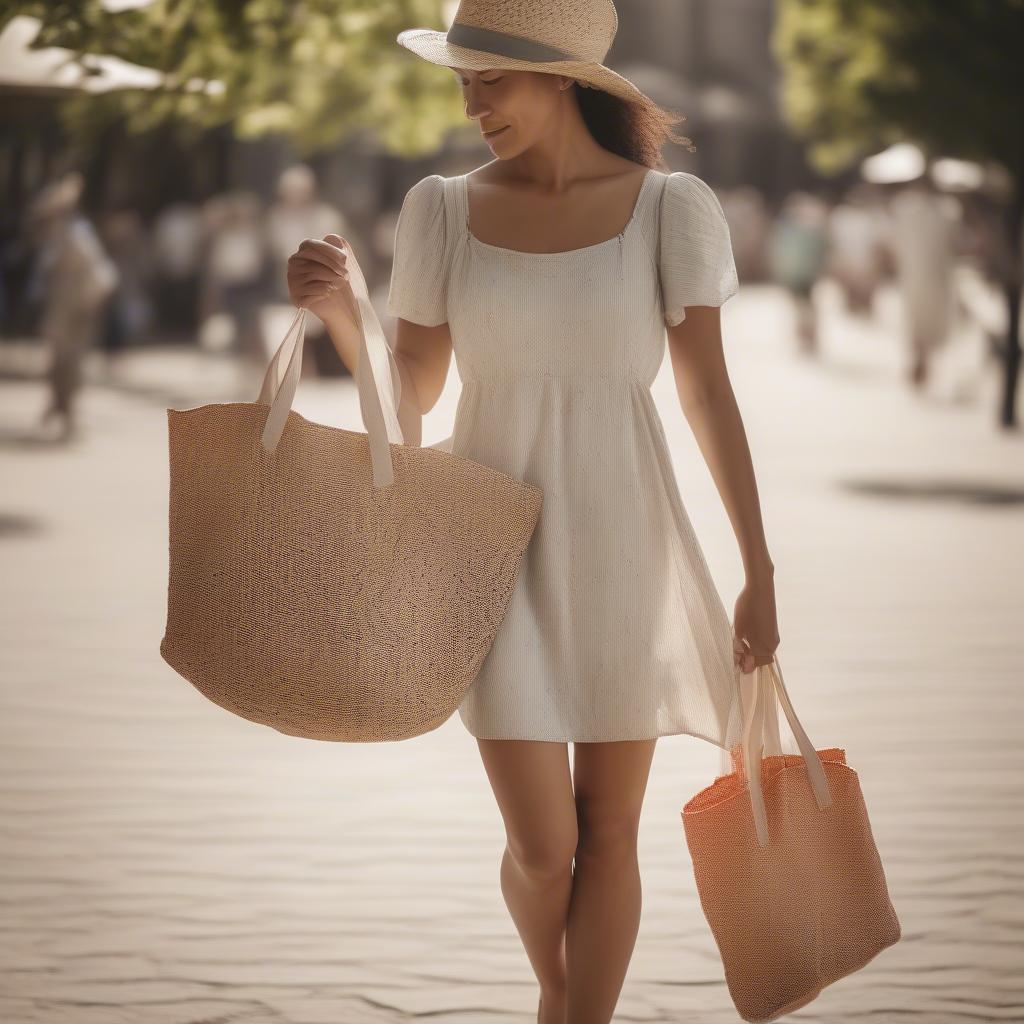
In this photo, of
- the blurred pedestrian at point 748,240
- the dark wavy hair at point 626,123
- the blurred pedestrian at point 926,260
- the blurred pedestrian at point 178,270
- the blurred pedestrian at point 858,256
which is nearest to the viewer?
the dark wavy hair at point 626,123

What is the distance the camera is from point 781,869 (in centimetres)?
359

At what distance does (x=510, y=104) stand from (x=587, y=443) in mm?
582

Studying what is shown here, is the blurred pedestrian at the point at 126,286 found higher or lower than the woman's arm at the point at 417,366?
lower

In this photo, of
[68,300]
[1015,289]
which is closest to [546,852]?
[68,300]

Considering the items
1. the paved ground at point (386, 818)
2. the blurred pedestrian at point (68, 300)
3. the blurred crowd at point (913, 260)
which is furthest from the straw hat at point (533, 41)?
the blurred crowd at point (913, 260)

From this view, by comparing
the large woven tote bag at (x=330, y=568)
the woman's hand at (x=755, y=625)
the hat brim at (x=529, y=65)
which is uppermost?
the hat brim at (x=529, y=65)

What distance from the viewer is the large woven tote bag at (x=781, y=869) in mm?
3580

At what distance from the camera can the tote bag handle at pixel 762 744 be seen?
3.56 metres

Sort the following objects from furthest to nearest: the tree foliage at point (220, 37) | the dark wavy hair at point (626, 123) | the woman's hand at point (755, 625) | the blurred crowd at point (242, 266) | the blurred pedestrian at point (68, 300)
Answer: the blurred crowd at point (242, 266) < the blurred pedestrian at point (68, 300) < the tree foliage at point (220, 37) < the dark wavy hair at point (626, 123) < the woman's hand at point (755, 625)

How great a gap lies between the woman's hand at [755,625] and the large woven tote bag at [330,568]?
0.45 meters

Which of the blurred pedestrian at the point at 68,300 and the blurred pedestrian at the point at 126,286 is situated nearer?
the blurred pedestrian at the point at 68,300

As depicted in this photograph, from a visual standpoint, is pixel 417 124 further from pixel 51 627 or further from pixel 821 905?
pixel 821 905

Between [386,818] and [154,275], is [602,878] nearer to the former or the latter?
[386,818]

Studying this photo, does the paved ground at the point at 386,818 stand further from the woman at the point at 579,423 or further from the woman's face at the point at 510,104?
the woman's face at the point at 510,104
